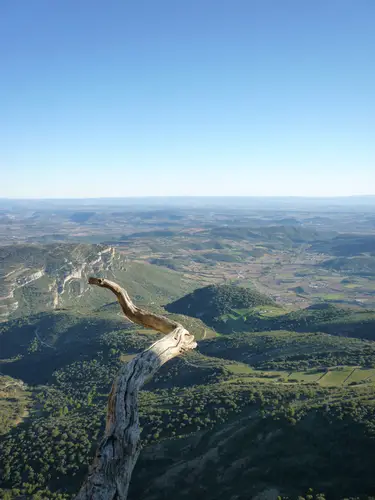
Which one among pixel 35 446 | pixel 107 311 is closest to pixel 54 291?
pixel 107 311

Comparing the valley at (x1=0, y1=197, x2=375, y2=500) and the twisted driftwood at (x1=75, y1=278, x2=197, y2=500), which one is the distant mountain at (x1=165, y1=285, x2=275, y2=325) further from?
the twisted driftwood at (x1=75, y1=278, x2=197, y2=500)

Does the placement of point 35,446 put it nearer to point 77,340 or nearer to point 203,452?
point 203,452

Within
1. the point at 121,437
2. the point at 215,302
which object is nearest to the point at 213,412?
the point at 121,437

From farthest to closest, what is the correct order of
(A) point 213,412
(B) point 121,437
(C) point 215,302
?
(C) point 215,302 → (A) point 213,412 → (B) point 121,437

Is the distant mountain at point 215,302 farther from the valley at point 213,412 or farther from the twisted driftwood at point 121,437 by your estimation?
the twisted driftwood at point 121,437

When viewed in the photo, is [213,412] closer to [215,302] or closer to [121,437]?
[121,437]

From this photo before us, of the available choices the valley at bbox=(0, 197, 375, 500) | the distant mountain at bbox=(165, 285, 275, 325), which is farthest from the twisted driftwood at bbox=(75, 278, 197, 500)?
the distant mountain at bbox=(165, 285, 275, 325)

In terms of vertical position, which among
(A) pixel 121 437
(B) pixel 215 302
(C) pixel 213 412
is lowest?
(B) pixel 215 302

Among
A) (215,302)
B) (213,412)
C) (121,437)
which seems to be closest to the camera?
(121,437)

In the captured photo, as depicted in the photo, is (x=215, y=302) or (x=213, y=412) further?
(x=215, y=302)
